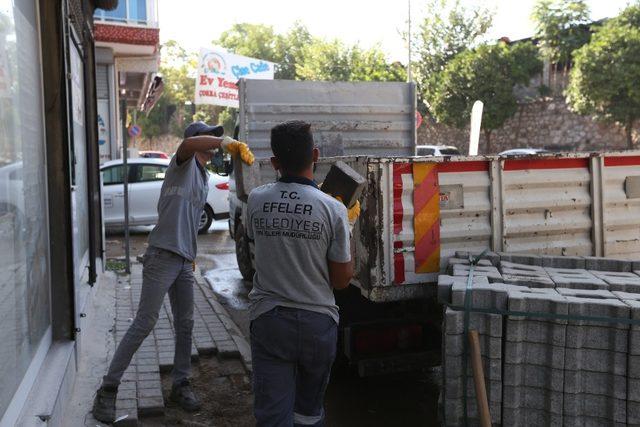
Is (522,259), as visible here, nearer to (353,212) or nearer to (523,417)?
(523,417)

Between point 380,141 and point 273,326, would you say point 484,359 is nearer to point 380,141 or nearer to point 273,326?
point 273,326

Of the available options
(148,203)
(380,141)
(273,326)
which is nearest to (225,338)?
(273,326)

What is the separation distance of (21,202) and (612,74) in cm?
2543

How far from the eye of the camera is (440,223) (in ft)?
13.8

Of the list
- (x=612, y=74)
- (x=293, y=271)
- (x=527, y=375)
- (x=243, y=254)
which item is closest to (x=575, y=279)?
(x=527, y=375)

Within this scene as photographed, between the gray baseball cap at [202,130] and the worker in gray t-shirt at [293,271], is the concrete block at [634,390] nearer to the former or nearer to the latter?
→ the worker in gray t-shirt at [293,271]

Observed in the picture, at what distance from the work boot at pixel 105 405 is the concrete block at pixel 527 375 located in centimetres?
221

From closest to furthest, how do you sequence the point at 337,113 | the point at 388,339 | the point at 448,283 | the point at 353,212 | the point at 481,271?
the point at 353,212
the point at 448,283
the point at 481,271
the point at 388,339
the point at 337,113

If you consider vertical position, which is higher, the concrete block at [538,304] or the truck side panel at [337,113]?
the truck side panel at [337,113]

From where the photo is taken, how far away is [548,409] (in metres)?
3.14

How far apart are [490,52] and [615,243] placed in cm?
2851

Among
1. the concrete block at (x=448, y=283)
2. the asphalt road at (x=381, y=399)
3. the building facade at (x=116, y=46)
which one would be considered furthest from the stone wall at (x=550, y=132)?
the concrete block at (x=448, y=283)

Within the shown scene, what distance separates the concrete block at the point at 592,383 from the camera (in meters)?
3.05

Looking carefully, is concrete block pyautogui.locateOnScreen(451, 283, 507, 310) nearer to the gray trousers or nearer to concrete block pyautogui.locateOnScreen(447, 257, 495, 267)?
concrete block pyautogui.locateOnScreen(447, 257, 495, 267)
